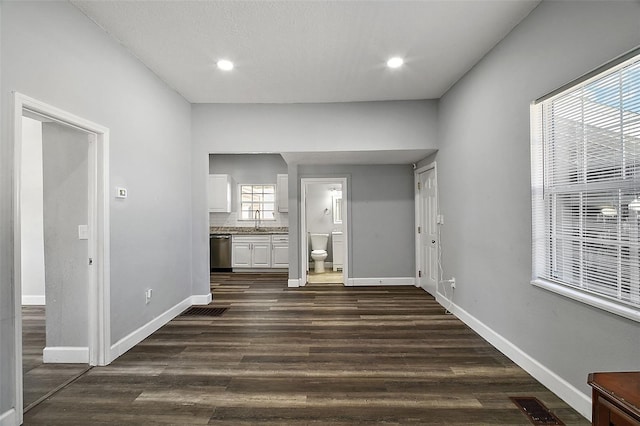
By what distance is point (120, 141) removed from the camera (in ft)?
9.50

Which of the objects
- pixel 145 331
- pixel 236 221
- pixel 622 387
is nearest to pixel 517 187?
pixel 622 387

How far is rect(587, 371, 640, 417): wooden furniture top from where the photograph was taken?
1009mm

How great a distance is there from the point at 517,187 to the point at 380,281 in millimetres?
3272

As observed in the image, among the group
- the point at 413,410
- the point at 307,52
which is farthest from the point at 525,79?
the point at 413,410

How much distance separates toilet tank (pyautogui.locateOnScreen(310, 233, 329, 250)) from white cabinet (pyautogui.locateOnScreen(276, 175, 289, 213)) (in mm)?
903

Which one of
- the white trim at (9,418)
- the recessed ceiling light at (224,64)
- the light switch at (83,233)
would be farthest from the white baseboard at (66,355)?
the recessed ceiling light at (224,64)

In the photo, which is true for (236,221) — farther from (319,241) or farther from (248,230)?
(319,241)

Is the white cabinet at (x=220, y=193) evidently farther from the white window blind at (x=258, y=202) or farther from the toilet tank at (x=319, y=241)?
the toilet tank at (x=319, y=241)

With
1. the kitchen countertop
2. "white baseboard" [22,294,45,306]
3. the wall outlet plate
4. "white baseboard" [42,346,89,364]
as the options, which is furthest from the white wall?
the kitchen countertop

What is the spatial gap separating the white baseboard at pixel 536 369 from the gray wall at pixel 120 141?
3.45 meters

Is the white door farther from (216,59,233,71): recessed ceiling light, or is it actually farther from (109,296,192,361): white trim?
(109,296,192,361): white trim

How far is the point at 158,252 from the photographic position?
11.5 ft

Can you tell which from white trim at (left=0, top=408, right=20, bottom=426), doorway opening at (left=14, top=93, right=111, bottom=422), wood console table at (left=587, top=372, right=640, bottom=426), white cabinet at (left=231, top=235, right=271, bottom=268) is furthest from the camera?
white cabinet at (left=231, top=235, right=271, bottom=268)

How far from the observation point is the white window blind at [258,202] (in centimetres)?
748
